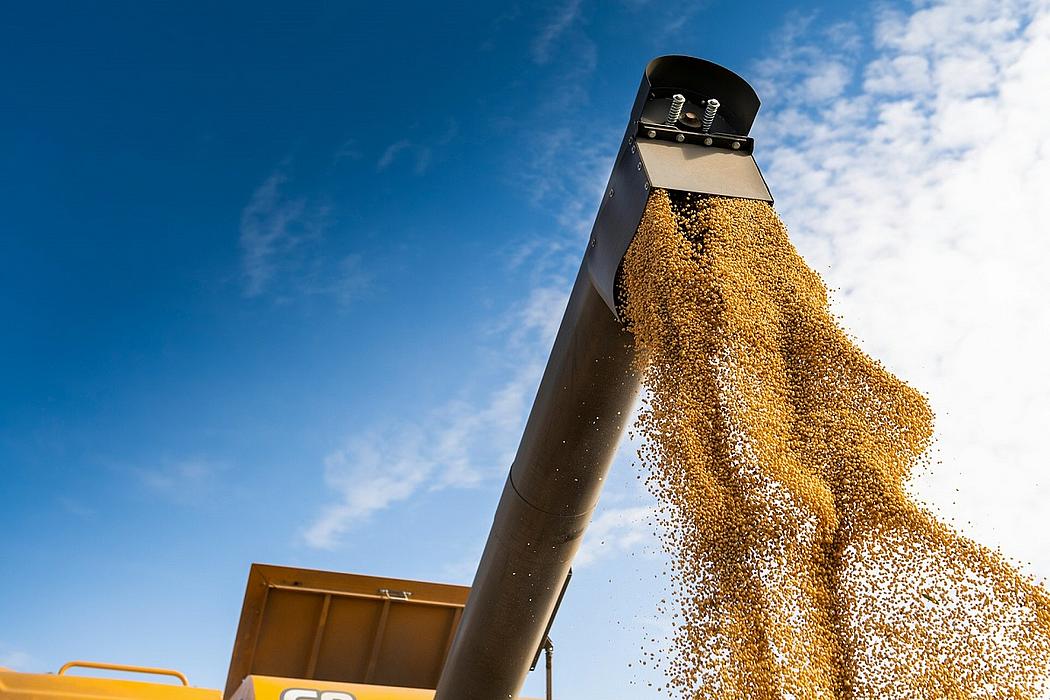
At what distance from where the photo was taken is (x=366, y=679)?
445 centimetres

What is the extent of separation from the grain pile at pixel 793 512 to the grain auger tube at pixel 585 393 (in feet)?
0.63

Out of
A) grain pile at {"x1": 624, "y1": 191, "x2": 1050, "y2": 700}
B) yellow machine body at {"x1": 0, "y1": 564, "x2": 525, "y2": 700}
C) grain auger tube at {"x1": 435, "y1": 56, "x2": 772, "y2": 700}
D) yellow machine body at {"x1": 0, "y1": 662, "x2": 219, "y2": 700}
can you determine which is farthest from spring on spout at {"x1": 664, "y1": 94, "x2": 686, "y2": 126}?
yellow machine body at {"x1": 0, "y1": 662, "x2": 219, "y2": 700}

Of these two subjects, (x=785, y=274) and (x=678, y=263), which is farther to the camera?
(x=785, y=274)

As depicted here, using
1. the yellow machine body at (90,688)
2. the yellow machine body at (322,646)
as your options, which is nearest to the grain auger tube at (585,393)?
the yellow machine body at (322,646)

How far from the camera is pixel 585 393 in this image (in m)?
3.26

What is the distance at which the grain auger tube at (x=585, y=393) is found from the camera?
3041 millimetres

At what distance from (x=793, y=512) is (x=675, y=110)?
1328mm

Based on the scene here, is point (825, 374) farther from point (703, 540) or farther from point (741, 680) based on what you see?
point (741, 680)

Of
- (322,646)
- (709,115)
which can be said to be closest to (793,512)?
(709,115)

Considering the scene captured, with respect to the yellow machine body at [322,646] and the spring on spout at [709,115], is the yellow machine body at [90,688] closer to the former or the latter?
the yellow machine body at [322,646]

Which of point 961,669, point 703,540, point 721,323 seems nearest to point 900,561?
point 961,669

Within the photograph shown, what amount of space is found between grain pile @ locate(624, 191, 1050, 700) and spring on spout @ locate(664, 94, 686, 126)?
1.06 feet

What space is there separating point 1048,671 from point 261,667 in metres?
Result: 3.13

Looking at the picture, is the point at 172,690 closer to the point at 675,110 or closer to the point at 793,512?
the point at 793,512
